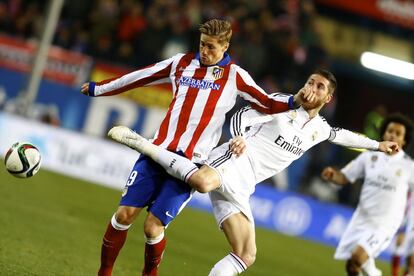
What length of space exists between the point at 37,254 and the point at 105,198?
228 inches

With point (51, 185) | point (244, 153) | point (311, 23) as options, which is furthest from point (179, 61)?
point (311, 23)

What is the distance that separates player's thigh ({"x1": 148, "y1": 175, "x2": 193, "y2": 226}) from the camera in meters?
6.54

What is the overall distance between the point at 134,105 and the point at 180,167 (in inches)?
404

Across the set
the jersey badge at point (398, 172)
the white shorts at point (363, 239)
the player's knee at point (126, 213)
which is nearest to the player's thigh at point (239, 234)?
the player's knee at point (126, 213)

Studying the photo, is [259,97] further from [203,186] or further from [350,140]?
[350,140]

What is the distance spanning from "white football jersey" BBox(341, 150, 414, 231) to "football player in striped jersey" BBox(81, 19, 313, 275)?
2.82 metres

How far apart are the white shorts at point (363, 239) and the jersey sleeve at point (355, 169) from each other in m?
0.46

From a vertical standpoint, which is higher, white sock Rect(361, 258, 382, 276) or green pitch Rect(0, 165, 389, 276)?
white sock Rect(361, 258, 382, 276)

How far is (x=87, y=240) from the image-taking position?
9.59 m

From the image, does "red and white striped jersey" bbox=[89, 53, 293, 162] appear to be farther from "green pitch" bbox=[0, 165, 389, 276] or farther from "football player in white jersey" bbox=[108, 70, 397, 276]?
"green pitch" bbox=[0, 165, 389, 276]

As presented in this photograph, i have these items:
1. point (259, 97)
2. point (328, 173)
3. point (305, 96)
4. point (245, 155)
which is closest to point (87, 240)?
point (328, 173)

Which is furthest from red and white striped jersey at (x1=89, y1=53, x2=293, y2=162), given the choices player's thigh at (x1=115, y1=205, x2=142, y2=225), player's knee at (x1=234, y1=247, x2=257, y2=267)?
player's knee at (x1=234, y1=247, x2=257, y2=267)

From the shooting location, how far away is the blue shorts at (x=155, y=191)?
21.5 feet

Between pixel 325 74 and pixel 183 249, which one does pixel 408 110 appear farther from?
pixel 325 74
